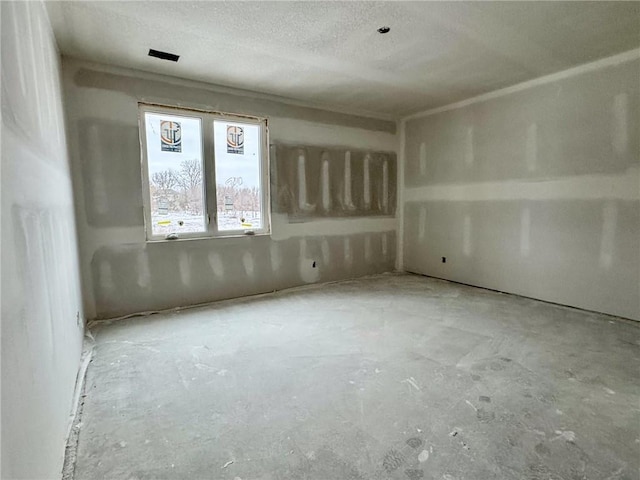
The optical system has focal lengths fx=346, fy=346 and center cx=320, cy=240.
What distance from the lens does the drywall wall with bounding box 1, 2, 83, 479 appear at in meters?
1.05

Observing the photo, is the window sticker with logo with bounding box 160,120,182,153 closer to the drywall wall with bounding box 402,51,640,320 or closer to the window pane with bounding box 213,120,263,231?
the window pane with bounding box 213,120,263,231

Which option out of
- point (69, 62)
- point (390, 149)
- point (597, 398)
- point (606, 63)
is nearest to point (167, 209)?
point (69, 62)

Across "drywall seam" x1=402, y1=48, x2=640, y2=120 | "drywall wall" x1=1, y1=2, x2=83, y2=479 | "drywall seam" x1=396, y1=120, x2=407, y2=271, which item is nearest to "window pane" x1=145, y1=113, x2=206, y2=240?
"drywall wall" x1=1, y1=2, x2=83, y2=479

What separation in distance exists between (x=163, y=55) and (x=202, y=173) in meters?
1.27

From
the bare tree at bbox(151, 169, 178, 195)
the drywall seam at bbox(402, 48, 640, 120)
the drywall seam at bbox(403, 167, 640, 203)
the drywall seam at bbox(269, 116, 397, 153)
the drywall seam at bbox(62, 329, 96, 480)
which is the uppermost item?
the drywall seam at bbox(402, 48, 640, 120)

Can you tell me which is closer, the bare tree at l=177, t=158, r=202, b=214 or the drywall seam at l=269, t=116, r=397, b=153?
the bare tree at l=177, t=158, r=202, b=214

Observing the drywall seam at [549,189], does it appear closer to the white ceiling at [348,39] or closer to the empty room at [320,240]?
the empty room at [320,240]

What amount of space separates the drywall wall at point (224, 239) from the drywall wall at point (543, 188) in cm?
82

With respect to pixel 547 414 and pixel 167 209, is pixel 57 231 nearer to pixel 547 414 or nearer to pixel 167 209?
pixel 167 209

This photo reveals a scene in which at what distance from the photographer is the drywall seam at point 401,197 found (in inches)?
224

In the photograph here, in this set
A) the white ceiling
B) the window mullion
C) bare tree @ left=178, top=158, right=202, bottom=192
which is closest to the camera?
Answer: the white ceiling

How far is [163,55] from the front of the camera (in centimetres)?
320

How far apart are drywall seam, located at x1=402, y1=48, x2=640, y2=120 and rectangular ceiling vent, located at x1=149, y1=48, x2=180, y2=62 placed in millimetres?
3617

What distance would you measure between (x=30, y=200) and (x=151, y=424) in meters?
1.28
